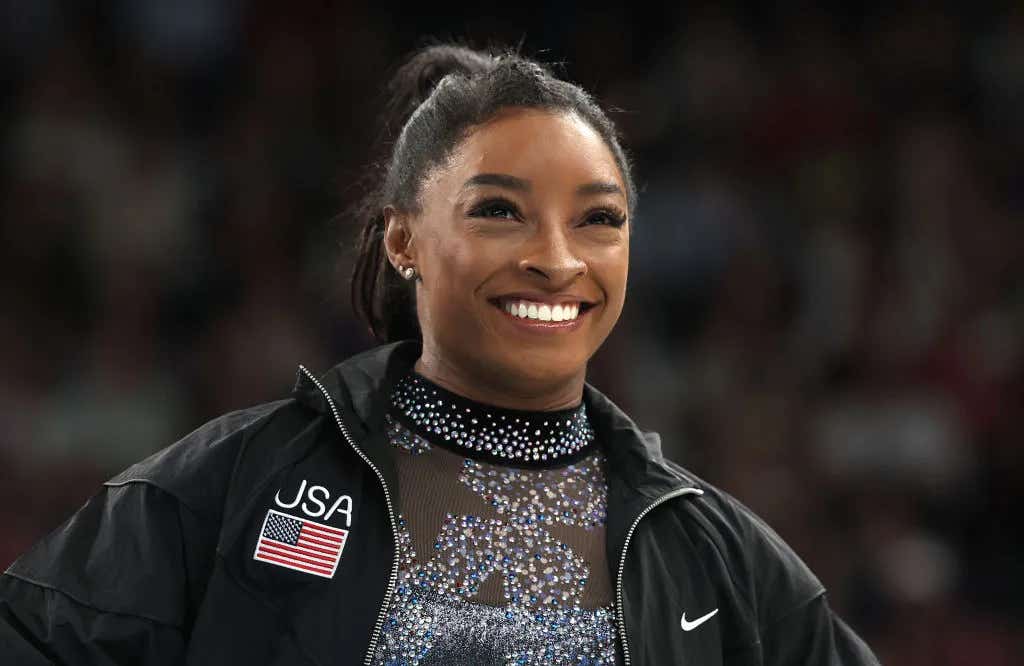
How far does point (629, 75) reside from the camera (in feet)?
18.0

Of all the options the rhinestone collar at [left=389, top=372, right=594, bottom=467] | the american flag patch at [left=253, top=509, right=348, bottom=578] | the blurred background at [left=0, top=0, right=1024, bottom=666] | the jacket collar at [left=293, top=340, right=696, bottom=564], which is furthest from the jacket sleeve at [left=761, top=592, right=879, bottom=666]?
the blurred background at [left=0, top=0, right=1024, bottom=666]

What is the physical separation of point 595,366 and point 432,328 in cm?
252

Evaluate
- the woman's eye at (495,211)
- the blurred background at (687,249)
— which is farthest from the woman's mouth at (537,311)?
the blurred background at (687,249)

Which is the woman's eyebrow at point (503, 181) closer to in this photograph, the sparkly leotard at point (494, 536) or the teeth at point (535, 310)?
the teeth at point (535, 310)

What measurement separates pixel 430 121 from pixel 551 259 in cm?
32

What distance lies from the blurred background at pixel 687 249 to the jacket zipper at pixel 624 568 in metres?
2.34

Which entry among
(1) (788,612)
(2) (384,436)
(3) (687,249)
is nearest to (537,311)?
(2) (384,436)

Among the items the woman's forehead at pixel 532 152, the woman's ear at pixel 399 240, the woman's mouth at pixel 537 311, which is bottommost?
the woman's mouth at pixel 537 311

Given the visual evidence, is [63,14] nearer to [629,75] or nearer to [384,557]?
[629,75]

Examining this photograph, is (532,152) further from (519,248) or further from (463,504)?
(463,504)

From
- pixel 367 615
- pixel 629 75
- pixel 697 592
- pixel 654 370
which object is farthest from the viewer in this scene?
pixel 629 75

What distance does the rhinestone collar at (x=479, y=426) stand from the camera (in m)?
2.17

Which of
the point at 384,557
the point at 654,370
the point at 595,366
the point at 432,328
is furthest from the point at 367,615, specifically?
the point at 654,370

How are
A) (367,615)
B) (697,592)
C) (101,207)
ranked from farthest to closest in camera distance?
(101,207) → (697,592) → (367,615)
